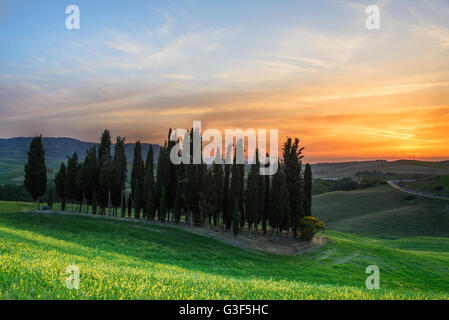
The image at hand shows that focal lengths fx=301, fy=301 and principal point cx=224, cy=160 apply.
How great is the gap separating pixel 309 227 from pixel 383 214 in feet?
192

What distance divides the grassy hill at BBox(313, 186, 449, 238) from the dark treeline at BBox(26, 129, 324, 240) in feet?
136

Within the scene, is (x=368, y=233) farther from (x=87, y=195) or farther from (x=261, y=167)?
(x=87, y=195)

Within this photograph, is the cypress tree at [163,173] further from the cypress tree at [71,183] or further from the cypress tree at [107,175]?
the cypress tree at [71,183]

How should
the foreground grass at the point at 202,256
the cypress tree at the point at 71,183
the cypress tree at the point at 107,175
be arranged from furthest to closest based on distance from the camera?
the cypress tree at the point at 71,183 → the cypress tree at the point at 107,175 → the foreground grass at the point at 202,256

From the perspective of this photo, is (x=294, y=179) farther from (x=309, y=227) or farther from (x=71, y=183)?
(x=71, y=183)

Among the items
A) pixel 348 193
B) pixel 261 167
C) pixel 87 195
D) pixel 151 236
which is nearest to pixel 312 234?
pixel 261 167

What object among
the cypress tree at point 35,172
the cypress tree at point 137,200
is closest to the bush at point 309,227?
the cypress tree at point 137,200

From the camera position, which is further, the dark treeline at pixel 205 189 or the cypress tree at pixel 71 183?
the cypress tree at pixel 71 183

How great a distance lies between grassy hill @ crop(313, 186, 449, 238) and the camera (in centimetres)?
8561

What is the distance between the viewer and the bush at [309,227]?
51.2 metres

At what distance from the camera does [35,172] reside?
5212 centimetres

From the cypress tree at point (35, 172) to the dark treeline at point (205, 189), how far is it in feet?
0.77
